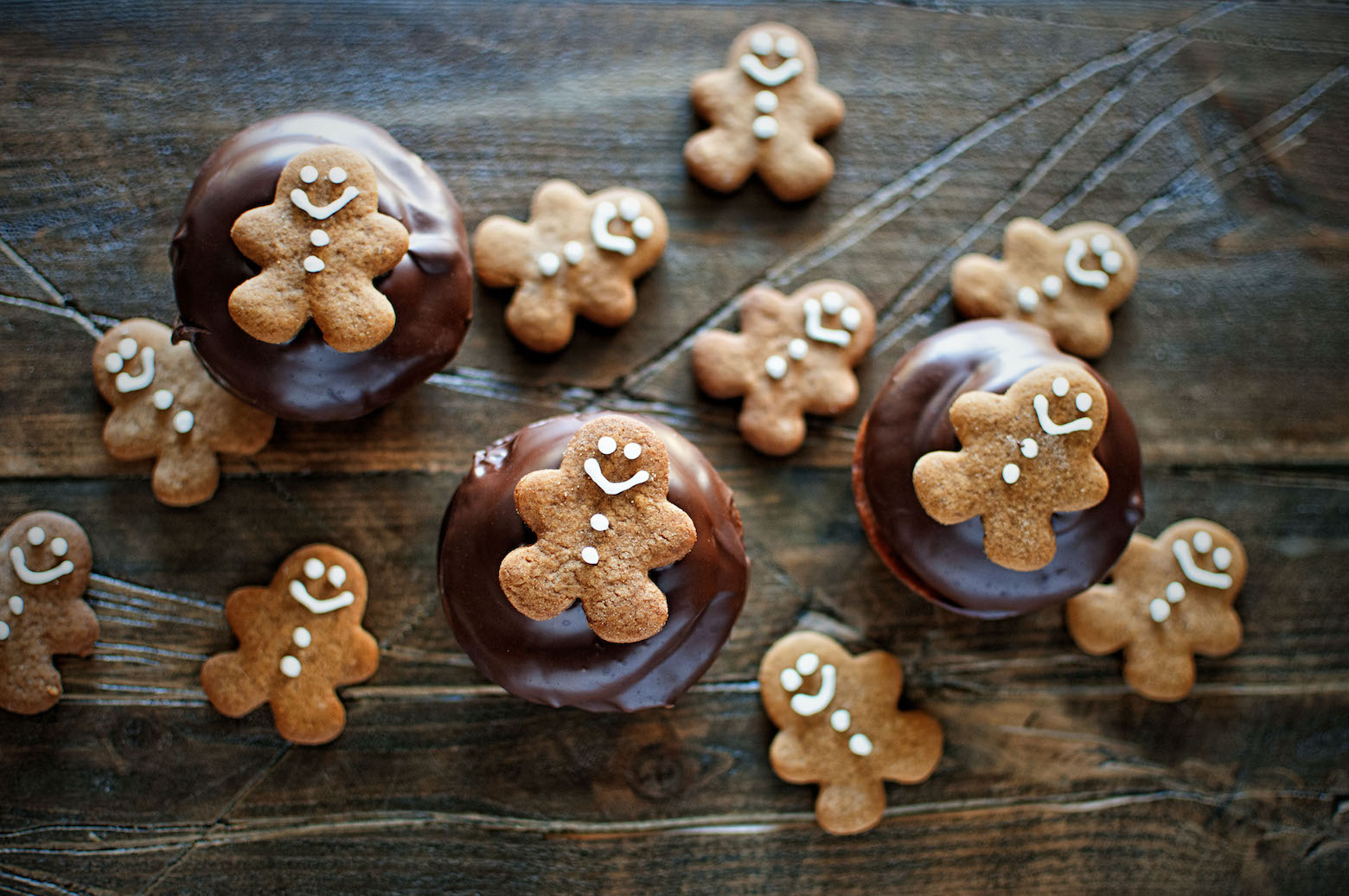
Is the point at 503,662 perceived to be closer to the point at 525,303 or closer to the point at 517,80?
the point at 525,303

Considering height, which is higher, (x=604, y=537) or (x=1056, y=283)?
(x=1056, y=283)

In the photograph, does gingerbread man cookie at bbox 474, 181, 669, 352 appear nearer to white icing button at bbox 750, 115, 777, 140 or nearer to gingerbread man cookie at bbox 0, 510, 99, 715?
white icing button at bbox 750, 115, 777, 140

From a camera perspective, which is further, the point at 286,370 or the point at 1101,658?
the point at 1101,658

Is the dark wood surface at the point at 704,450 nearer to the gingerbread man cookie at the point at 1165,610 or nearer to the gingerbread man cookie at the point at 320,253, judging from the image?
the gingerbread man cookie at the point at 1165,610

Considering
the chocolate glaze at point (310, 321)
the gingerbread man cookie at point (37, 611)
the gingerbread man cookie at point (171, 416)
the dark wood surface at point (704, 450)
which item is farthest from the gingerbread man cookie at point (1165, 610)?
the gingerbread man cookie at point (37, 611)

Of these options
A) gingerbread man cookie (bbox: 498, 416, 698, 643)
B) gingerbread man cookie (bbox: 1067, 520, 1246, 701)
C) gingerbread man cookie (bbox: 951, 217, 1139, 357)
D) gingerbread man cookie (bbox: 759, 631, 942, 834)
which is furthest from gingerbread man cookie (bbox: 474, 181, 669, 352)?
gingerbread man cookie (bbox: 1067, 520, 1246, 701)

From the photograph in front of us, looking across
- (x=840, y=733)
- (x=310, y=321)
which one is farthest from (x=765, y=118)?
(x=840, y=733)

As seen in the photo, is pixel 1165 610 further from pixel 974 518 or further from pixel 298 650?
pixel 298 650

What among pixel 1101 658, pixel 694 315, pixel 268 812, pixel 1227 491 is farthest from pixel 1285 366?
pixel 268 812
